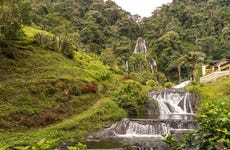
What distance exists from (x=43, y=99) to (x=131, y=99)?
7.49 m

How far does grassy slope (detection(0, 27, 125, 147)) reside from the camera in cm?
1271

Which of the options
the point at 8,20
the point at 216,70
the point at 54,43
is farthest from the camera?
the point at 216,70

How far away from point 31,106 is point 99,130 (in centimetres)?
426

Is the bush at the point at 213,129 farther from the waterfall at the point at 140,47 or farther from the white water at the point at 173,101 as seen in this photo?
the waterfall at the point at 140,47

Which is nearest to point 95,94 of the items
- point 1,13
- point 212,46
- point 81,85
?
point 81,85

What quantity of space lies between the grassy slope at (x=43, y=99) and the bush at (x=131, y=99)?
1104 mm

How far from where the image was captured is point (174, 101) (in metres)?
25.0

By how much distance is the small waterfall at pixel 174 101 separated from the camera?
77.8 ft

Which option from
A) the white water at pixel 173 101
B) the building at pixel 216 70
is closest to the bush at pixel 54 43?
the white water at pixel 173 101

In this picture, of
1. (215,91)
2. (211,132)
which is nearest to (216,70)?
(215,91)

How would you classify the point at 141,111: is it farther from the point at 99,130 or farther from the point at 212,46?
the point at 212,46

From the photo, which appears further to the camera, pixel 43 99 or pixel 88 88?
pixel 88 88

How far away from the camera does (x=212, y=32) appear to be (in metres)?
60.8

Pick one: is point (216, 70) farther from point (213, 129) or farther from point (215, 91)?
point (213, 129)
